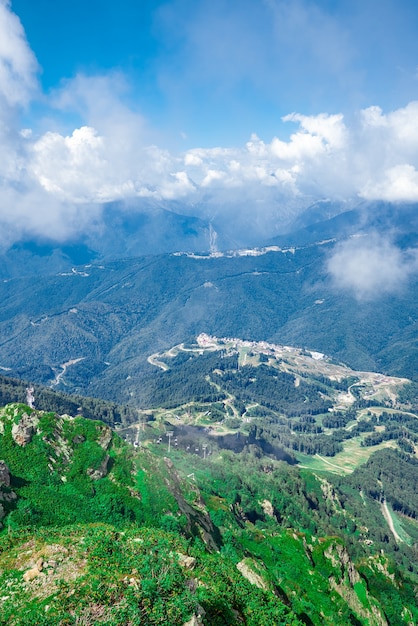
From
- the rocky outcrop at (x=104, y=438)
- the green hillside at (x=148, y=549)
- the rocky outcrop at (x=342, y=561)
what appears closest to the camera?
the green hillside at (x=148, y=549)

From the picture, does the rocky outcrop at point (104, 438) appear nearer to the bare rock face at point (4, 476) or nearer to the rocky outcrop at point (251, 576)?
the bare rock face at point (4, 476)

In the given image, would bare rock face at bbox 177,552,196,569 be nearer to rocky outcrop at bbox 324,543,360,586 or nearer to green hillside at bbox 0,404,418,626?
green hillside at bbox 0,404,418,626

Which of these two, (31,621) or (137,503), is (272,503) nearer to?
(137,503)

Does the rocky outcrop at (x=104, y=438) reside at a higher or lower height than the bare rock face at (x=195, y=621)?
higher

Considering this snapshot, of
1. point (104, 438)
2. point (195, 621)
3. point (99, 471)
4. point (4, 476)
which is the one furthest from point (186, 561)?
point (104, 438)

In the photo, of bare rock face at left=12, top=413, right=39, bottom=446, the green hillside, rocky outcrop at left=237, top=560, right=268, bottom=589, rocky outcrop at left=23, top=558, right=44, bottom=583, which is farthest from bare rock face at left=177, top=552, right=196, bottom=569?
bare rock face at left=12, top=413, right=39, bottom=446

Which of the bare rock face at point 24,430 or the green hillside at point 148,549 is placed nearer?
the green hillside at point 148,549

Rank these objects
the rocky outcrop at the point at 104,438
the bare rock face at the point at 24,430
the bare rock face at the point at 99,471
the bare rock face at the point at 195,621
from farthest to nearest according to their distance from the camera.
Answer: the rocky outcrop at the point at 104,438 < the bare rock face at the point at 99,471 < the bare rock face at the point at 24,430 < the bare rock face at the point at 195,621

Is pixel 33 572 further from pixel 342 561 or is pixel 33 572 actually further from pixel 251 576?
pixel 342 561

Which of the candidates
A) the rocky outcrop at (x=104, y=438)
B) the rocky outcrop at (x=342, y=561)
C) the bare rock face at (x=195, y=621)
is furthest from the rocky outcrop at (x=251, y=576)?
the rocky outcrop at (x=342, y=561)
